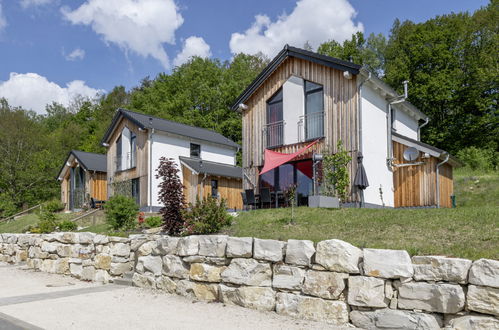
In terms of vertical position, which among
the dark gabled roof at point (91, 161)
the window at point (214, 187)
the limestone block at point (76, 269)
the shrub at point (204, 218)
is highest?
the dark gabled roof at point (91, 161)

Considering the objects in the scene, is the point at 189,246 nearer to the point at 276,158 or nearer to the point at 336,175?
the point at 276,158

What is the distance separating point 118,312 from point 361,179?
9910mm

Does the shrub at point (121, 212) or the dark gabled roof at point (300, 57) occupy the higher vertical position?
the dark gabled roof at point (300, 57)

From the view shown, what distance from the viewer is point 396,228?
8.98 m

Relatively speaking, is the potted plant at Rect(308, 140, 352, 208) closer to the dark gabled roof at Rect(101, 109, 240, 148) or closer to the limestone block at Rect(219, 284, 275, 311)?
the limestone block at Rect(219, 284, 275, 311)

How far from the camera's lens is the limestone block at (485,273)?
5090 millimetres

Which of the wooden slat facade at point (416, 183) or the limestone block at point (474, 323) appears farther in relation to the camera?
the wooden slat facade at point (416, 183)

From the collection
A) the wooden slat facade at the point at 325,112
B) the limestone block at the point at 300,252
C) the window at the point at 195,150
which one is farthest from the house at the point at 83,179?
the limestone block at the point at 300,252

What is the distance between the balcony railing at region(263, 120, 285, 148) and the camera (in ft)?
57.8

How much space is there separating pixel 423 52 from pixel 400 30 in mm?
6051

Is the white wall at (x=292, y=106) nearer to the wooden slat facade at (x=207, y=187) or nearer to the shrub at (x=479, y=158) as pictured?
the wooden slat facade at (x=207, y=187)

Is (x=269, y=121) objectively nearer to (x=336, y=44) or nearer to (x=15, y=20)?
(x=15, y=20)

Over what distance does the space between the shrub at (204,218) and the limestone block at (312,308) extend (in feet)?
11.6

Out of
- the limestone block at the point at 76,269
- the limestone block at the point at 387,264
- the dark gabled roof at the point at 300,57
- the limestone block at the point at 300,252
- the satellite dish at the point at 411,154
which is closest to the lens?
the limestone block at the point at 387,264
